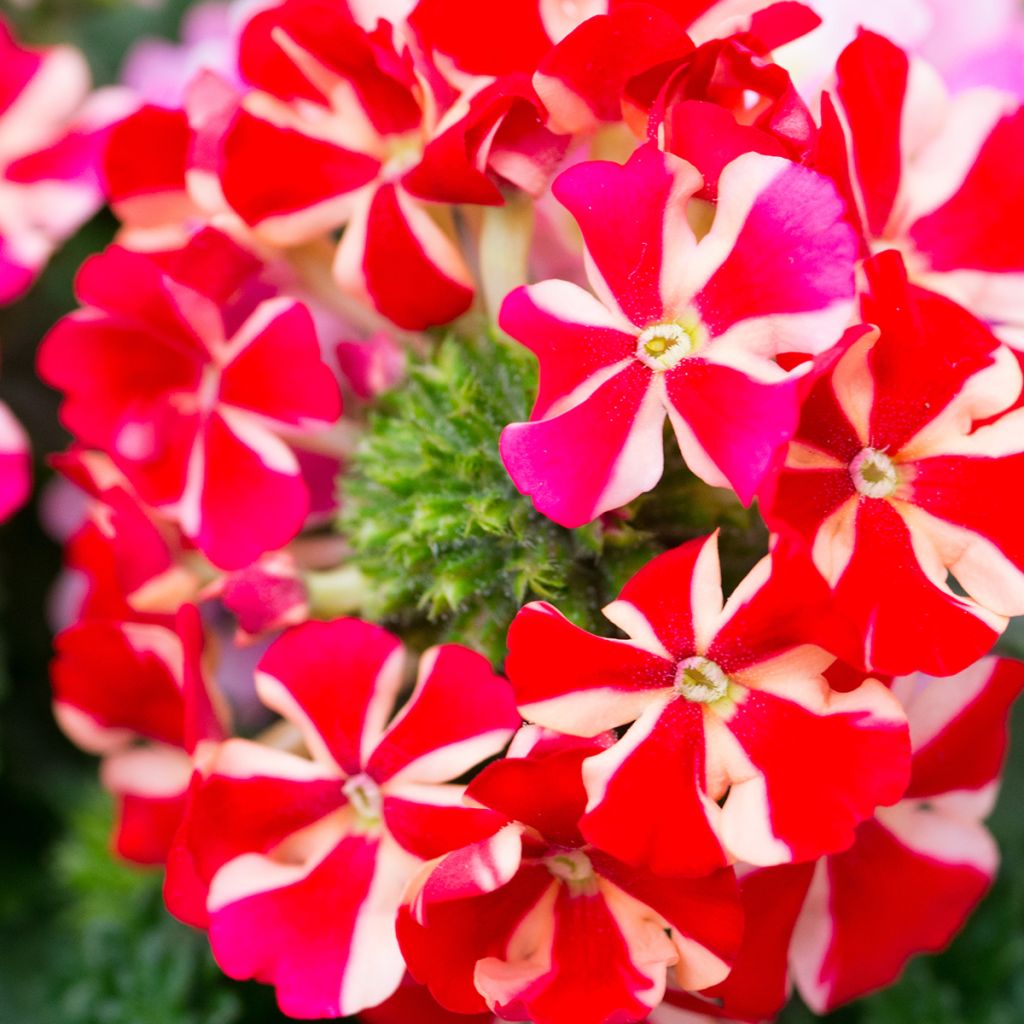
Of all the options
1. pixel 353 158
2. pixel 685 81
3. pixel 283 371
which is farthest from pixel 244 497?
pixel 685 81

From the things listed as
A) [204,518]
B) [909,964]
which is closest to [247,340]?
[204,518]

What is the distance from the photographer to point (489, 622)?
591 millimetres

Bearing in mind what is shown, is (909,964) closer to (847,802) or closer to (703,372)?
(847,802)

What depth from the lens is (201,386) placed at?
0.65 metres

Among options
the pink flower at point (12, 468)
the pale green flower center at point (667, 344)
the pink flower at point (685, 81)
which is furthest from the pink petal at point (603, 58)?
the pink flower at point (12, 468)

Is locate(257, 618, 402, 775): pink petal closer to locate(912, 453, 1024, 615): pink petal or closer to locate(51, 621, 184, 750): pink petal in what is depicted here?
locate(51, 621, 184, 750): pink petal

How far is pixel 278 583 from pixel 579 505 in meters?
0.21

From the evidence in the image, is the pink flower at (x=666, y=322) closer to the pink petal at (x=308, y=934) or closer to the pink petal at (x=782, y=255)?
the pink petal at (x=782, y=255)

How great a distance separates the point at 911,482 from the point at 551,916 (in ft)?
0.76

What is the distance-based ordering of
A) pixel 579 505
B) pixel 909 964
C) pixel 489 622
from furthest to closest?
pixel 909 964 < pixel 489 622 < pixel 579 505

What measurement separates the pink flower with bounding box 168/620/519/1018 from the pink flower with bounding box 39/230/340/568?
8 centimetres

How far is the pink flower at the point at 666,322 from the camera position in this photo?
18.1 inches

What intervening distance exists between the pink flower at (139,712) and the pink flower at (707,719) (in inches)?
8.1

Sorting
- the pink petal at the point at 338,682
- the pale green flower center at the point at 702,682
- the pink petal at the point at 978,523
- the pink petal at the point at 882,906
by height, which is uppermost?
the pink petal at the point at 978,523
